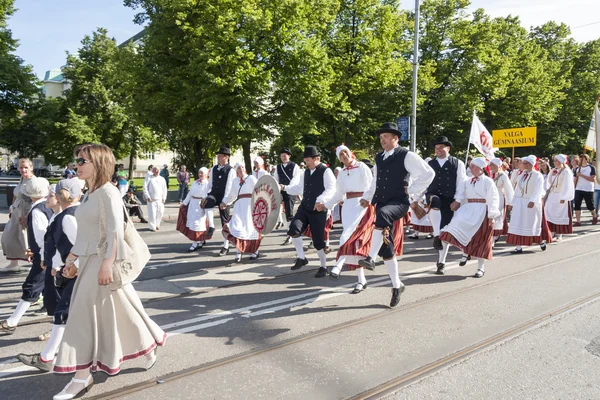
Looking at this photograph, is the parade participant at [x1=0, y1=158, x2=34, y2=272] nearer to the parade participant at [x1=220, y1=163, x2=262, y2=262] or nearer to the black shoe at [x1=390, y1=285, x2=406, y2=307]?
the parade participant at [x1=220, y1=163, x2=262, y2=262]

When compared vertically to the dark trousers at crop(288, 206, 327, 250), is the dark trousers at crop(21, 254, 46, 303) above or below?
below

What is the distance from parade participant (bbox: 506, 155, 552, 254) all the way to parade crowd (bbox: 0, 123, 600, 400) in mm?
21

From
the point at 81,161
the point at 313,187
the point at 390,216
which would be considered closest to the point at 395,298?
the point at 390,216

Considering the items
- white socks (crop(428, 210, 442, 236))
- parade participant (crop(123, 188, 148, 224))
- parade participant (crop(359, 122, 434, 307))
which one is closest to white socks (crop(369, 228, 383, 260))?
parade participant (crop(359, 122, 434, 307))

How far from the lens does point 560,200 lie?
11.4m

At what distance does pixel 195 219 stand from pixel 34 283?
5.10 meters

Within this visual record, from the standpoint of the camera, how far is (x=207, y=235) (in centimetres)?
1002

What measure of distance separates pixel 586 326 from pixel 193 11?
20.8 meters

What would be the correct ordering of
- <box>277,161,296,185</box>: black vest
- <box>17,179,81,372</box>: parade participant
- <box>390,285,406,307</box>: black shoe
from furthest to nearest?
<box>277,161,296,185</box>: black vest, <box>390,285,406,307</box>: black shoe, <box>17,179,81,372</box>: parade participant

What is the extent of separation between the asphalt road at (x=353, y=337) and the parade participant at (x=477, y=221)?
0.45 metres

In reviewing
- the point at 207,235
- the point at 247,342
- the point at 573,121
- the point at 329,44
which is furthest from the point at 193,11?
the point at 573,121

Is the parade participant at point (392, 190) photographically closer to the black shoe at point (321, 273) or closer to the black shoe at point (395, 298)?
the black shoe at point (395, 298)

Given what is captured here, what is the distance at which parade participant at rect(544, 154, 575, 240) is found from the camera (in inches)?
444

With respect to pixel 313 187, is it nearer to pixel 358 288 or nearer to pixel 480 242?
pixel 358 288
